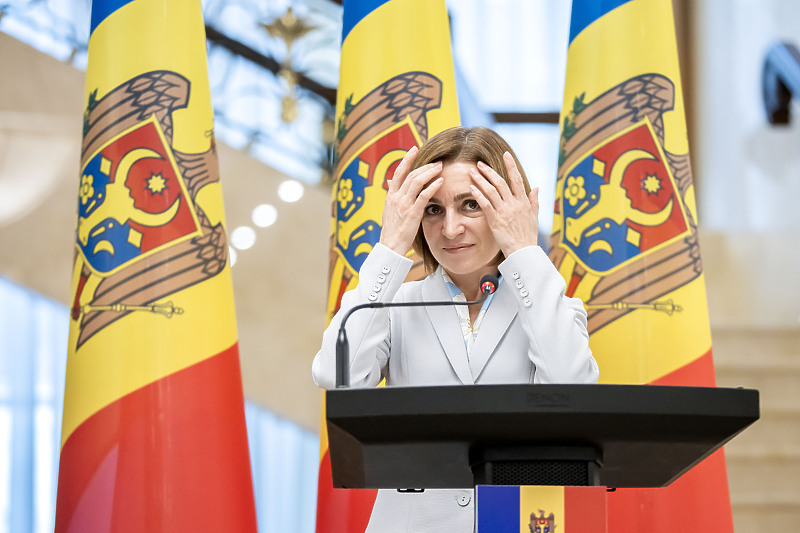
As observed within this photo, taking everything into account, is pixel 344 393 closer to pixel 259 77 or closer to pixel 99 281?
pixel 99 281

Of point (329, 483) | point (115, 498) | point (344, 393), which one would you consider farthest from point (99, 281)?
point (344, 393)

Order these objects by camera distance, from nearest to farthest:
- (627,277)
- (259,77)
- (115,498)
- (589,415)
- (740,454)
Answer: (589,415) < (115,498) < (627,277) < (740,454) < (259,77)

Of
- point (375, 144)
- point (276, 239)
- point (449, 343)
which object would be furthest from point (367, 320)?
point (276, 239)

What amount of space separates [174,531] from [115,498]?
0.16 meters

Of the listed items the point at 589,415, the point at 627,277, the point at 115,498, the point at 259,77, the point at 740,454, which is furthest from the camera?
the point at 259,77

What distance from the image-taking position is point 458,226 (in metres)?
1.35

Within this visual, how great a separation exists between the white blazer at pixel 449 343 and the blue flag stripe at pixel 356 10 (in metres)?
1.09

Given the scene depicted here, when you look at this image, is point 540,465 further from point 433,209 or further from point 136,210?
point 136,210

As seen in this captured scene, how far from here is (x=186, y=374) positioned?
2.06 m

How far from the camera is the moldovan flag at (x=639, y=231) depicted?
2092mm

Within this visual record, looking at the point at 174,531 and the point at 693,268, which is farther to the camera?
the point at 693,268

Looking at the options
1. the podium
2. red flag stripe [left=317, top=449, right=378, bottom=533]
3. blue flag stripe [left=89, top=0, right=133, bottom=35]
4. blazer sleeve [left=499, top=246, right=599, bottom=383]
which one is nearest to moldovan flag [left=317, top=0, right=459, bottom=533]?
red flag stripe [left=317, top=449, right=378, bottom=533]

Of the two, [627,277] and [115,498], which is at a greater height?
[627,277]

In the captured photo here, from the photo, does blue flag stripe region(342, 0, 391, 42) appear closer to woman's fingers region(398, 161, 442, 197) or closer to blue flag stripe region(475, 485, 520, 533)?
woman's fingers region(398, 161, 442, 197)
